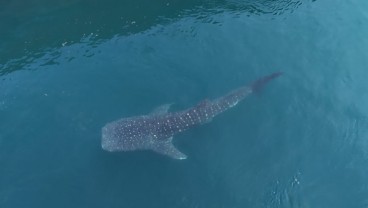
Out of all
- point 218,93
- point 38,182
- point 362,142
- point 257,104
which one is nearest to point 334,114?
point 362,142

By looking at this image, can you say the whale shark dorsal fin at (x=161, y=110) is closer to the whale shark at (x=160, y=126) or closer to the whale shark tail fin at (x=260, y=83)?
the whale shark at (x=160, y=126)

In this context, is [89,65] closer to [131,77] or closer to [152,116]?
[131,77]

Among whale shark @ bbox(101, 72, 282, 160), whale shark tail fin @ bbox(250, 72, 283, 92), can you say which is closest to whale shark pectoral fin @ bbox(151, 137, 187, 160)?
whale shark @ bbox(101, 72, 282, 160)

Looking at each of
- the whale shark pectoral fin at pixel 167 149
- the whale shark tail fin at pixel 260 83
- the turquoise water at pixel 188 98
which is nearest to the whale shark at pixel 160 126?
the whale shark pectoral fin at pixel 167 149

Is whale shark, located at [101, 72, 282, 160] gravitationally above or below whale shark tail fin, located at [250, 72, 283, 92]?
below

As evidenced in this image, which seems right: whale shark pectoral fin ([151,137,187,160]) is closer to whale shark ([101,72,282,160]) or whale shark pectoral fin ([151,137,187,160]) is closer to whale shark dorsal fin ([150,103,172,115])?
whale shark ([101,72,282,160])

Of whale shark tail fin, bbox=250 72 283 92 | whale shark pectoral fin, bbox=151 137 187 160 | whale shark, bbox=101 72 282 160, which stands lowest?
whale shark pectoral fin, bbox=151 137 187 160

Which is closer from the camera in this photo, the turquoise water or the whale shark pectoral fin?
the turquoise water

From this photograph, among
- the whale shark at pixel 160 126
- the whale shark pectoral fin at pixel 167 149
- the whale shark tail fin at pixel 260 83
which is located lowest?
the whale shark pectoral fin at pixel 167 149

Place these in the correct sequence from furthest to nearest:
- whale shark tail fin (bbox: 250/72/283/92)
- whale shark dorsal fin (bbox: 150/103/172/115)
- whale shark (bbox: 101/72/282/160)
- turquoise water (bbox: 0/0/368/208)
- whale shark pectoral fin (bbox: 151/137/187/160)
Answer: whale shark tail fin (bbox: 250/72/283/92) → whale shark dorsal fin (bbox: 150/103/172/115) → whale shark (bbox: 101/72/282/160) → whale shark pectoral fin (bbox: 151/137/187/160) → turquoise water (bbox: 0/0/368/208)
